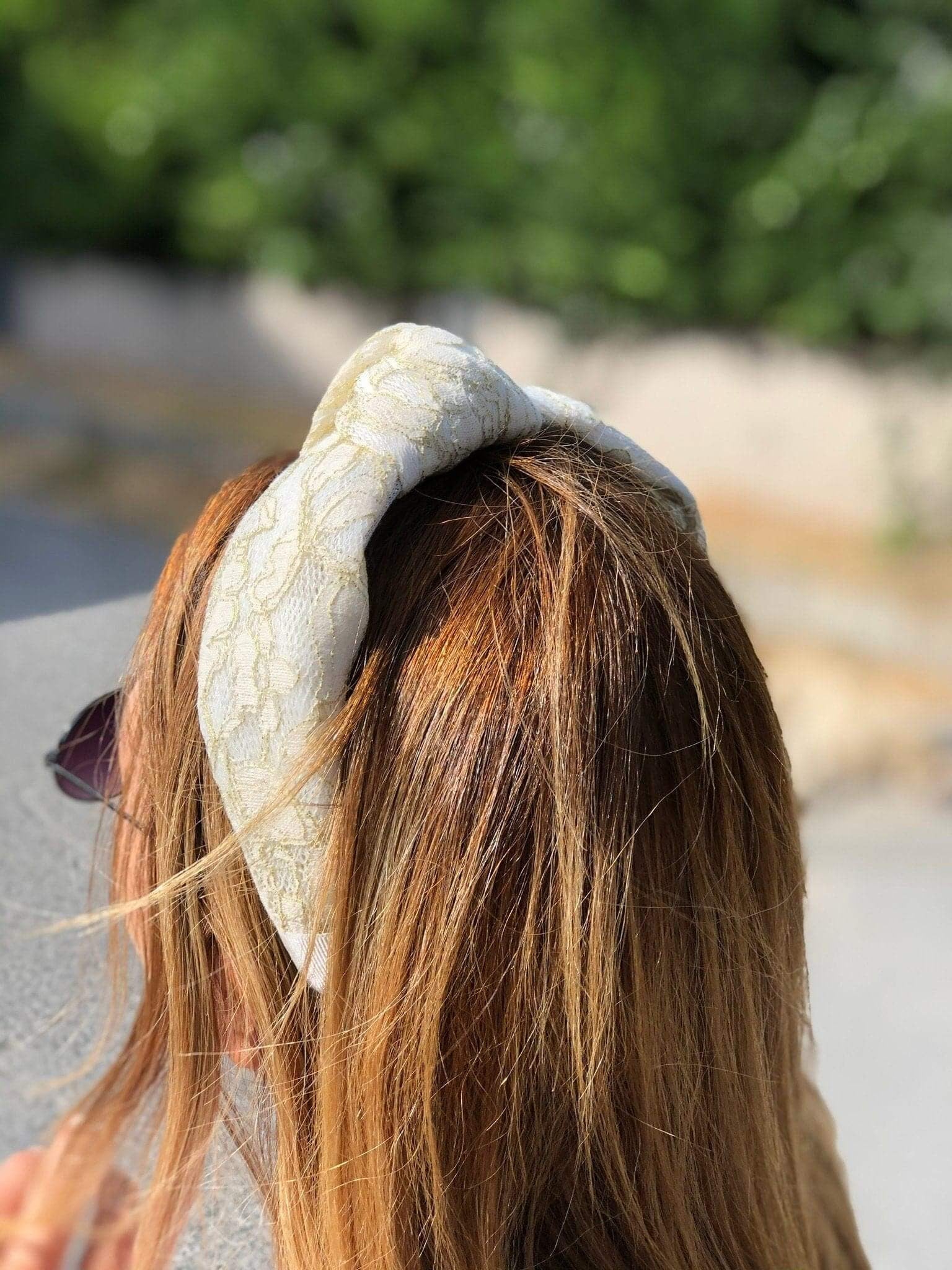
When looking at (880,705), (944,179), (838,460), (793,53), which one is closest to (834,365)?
(838,460)

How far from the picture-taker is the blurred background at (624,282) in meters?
3.36

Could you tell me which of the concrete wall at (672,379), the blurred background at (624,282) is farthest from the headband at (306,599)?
the concrete wall at (672,379)

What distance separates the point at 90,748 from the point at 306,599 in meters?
0.44

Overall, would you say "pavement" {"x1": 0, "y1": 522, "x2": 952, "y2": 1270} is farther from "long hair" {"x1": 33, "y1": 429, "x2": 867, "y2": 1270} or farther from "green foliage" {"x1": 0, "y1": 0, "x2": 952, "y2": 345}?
"green foliage" {"x1": 0, "y1": 0, "x2": 952, "y2": 345}

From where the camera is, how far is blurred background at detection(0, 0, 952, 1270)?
3.36 meters

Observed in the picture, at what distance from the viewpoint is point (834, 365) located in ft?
18.1

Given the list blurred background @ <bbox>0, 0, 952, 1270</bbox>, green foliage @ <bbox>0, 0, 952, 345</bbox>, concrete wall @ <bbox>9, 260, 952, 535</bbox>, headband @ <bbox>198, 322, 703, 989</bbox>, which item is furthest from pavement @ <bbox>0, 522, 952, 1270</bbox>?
green foliage @ <bbox>0, 0, 952, 345</bbox>

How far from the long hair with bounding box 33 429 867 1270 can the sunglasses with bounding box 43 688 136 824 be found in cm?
14

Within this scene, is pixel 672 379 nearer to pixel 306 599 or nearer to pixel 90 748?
pixel 90 748

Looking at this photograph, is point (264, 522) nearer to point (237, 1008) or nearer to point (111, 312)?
point (237, 1008)

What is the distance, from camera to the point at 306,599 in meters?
0.70

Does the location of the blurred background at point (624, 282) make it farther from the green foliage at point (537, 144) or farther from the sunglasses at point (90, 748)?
the sunglasses at point (90, 748)

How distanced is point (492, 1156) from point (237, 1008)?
0.73ft

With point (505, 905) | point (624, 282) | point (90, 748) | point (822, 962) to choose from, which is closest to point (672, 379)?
point (624, 282)
